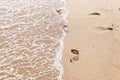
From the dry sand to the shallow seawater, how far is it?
18 cm

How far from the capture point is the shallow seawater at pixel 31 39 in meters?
3.74

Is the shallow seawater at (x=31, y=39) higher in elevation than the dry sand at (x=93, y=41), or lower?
higher

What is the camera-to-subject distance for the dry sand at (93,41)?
3703mm

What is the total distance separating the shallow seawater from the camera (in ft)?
12.3

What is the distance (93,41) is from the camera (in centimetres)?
451

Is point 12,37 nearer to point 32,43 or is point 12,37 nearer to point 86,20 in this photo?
point 32,43

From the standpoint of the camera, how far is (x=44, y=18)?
5445 millimetres

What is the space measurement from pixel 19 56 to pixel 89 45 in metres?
1.27

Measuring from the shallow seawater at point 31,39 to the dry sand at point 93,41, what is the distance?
7.0 inches

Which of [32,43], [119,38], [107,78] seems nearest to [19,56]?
[32,43]

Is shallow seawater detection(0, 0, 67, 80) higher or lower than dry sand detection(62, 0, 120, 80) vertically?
higher

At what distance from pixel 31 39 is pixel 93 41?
1.17 metres

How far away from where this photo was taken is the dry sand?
3.70m

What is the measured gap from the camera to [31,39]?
460 centimetres
